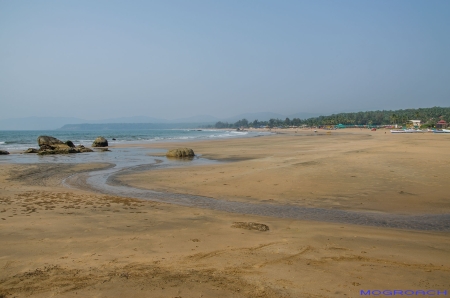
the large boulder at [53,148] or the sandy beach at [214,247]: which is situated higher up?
the large boulder at [53,148]

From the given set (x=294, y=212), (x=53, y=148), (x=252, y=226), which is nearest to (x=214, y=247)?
(x=252, y=226)

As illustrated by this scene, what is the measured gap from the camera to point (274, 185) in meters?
14.7

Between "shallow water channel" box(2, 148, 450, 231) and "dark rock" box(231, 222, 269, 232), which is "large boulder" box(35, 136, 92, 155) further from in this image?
"dark rock" box(231, 222, 269, 232)

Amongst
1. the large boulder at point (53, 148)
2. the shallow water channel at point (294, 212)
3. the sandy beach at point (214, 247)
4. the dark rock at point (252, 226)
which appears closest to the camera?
the sandy beach at point (214, 247)

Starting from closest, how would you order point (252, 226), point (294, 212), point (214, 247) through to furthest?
point (214, 247)
point (252, 226)
point (294, 212)

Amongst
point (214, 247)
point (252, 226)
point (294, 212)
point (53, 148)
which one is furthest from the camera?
point (53, 148)

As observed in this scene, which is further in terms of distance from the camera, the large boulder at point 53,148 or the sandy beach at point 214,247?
the large boulder at point 53,148

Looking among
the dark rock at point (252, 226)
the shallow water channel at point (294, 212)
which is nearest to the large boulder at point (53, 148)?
the shallow water channel at point (294, 212)

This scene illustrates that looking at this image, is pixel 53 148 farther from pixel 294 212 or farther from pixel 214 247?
pixel 214 247

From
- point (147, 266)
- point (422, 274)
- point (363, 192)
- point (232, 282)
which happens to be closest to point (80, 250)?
point (147, 266)

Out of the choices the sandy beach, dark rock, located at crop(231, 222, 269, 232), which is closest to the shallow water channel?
the sandy beach

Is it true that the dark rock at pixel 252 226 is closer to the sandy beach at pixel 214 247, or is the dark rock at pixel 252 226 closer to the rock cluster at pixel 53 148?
the sandy beach at pixel 214 247

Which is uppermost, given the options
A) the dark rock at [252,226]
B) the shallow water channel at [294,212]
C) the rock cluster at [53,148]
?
the rock cluster at [53,148]

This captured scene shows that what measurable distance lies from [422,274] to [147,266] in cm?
463
